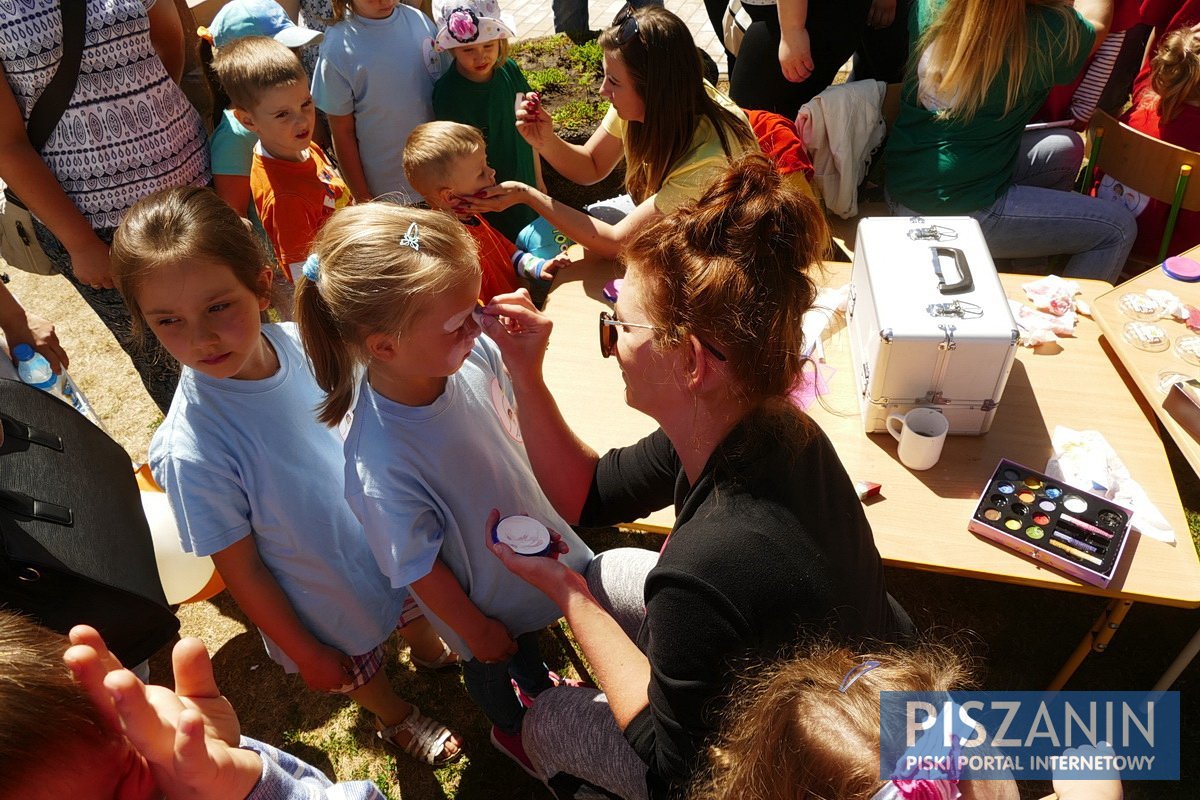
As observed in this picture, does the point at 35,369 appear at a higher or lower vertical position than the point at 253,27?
lower

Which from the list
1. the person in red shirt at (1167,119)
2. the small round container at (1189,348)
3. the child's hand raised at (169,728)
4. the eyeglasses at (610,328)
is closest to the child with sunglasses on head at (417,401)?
the eyeglasses at (610,328)

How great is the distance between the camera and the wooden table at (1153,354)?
215 cm

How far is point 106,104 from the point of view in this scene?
2.46 meters

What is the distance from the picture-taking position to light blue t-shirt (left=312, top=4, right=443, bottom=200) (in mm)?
3328

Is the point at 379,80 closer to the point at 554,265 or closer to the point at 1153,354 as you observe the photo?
the point at 554,265

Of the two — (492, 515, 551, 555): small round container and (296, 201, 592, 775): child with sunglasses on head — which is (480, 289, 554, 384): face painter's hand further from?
(492, 515, 551, 555): small round container

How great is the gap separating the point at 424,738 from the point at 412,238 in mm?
1668

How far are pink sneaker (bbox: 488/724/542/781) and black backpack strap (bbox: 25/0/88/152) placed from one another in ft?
7.57

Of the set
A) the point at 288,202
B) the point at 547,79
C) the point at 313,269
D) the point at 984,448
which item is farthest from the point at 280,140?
the point at 547,79

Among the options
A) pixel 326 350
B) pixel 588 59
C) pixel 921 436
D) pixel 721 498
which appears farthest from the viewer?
pixel 588 59

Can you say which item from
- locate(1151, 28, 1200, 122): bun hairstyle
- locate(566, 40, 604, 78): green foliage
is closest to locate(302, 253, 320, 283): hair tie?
locate(1151, 28, 1200, 122): bun hairstyle

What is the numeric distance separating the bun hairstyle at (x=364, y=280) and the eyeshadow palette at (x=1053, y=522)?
1.44m

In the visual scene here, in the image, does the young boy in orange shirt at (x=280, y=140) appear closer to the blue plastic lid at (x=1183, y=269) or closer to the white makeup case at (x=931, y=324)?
the white makeup case at (x=931, y=324)

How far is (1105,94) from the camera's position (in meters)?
4.31
